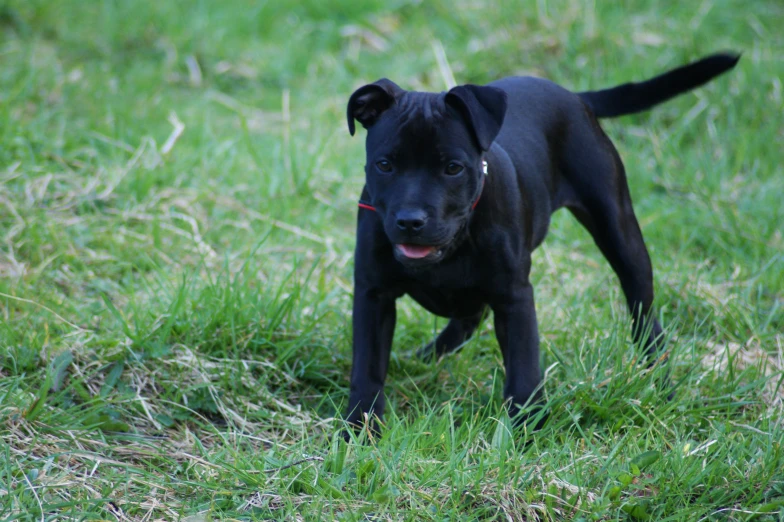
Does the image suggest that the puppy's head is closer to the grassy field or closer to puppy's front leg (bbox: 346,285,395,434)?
puppy's front leg (bbox: 346,285,395,434)

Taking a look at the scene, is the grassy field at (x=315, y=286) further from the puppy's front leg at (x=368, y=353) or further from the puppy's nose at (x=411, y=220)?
the puppy's nose at (x=411, y=220)

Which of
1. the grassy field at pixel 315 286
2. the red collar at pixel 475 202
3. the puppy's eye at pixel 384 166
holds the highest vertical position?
the puppy's eye at pixel 384 166

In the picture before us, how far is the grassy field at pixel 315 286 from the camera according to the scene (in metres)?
3.13

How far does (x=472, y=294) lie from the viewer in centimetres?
364

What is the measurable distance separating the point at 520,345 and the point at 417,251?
2.20 ft

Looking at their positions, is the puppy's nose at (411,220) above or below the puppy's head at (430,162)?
below

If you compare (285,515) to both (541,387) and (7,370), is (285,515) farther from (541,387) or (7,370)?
(7,370)

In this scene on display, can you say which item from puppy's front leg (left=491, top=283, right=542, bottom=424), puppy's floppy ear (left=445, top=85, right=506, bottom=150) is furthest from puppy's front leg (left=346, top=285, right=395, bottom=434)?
puppy's floppy ear (left=445, top=85, right=506, bottom=150)

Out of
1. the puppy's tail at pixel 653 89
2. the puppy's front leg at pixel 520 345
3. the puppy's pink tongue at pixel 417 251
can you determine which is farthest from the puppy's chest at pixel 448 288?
the puppy's tail at pixel 653 89

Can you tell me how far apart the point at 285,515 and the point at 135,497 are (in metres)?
0.53

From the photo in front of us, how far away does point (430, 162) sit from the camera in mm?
3312

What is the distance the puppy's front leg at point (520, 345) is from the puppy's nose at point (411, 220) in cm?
63

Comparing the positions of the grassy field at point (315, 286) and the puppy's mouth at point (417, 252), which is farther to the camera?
the puppy's mouth at point (417, 252)

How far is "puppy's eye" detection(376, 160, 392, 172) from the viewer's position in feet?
11.0
